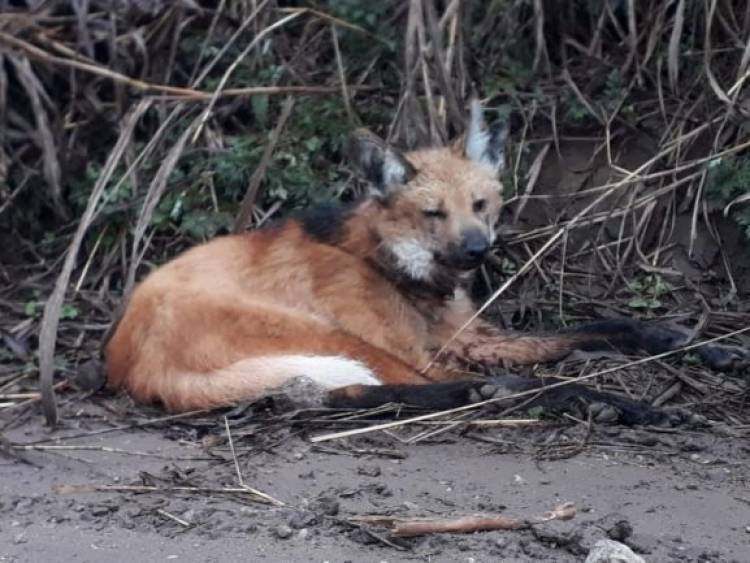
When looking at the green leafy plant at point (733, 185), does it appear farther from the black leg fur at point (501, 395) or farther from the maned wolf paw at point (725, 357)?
the black leg fur at point (501, 395)

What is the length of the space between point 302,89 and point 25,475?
101 inches

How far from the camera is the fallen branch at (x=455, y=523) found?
9.68 feet

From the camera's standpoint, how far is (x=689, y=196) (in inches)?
205

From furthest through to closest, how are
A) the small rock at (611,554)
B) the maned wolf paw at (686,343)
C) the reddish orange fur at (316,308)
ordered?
the maned wolf paw at (686,343) → the reddish orange fur at (316,308) → the small rock at (611,554)

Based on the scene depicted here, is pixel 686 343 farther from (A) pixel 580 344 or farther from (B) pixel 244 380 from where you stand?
(B) pixel 244 380

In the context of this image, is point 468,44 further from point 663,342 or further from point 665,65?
point 663,342

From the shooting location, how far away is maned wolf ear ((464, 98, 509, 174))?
500cm

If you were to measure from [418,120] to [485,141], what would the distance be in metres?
0.41

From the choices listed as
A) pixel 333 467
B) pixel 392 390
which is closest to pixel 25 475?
pixel 333 467

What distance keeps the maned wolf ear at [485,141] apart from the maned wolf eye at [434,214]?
37 cm

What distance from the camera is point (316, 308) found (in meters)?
4.69

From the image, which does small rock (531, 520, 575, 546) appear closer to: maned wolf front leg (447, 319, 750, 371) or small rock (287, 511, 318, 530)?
small rock (287, 511, 318, 530)

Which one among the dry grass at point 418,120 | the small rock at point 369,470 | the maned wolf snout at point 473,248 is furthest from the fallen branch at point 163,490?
the maned wolf snout at point 473,248

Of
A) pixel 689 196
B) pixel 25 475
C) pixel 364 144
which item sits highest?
pixel 364 144
